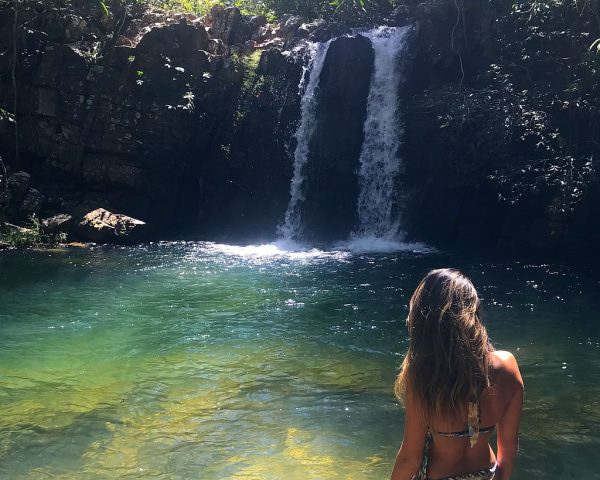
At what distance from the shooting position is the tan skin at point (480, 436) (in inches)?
105

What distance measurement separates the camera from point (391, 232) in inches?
813

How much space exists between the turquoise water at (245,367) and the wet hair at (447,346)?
126 inches

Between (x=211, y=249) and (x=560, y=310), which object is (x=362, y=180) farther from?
(x=560, y=310)

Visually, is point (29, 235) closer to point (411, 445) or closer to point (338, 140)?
point (338, 140)

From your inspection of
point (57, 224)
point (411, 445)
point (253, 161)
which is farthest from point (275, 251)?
point (411, 445)

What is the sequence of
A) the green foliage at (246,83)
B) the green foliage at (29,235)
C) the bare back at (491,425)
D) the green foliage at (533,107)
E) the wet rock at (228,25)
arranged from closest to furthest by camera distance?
the bare back at (491,425) → the green foliage at (533,107) → the green foliage at (29,235) → the green foliage at (246,83) → the wet rock at (228,25)

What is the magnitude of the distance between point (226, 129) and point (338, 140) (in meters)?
4.71

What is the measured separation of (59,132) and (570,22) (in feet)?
61.5

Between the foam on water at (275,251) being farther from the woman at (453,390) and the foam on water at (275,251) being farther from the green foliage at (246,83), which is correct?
the woman at (453,390)

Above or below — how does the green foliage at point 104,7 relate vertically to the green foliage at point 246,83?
above

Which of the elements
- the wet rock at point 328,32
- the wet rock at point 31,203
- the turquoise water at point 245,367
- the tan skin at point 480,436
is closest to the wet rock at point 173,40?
the wet rock at point 328,32

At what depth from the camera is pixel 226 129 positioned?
23406mm

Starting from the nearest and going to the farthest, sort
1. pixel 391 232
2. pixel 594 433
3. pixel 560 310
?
pixel 594 433 → pixel 560 310 → pixel 391 232

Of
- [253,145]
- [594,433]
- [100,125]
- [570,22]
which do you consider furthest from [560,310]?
[100,125]
